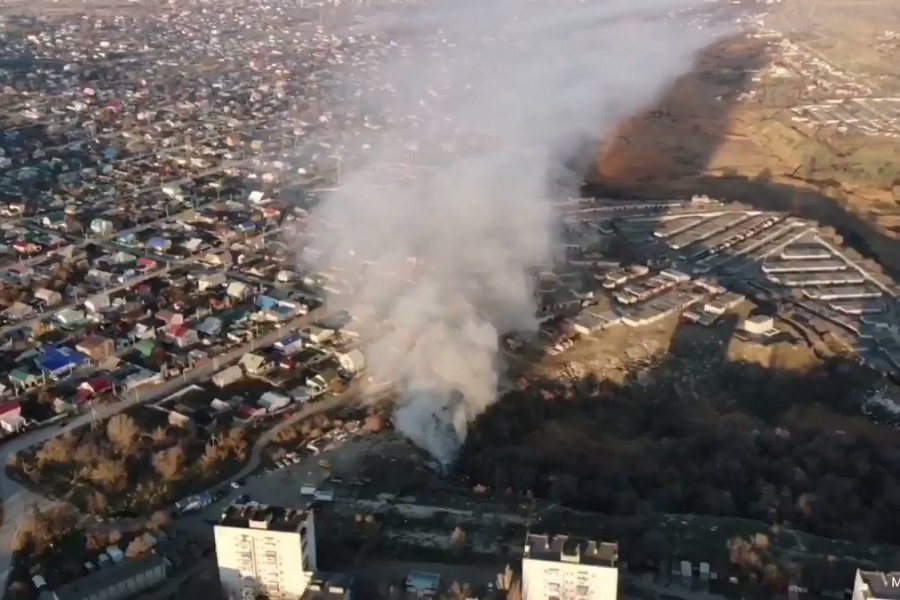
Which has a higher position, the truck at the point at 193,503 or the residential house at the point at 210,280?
the truck at the point at 193,503

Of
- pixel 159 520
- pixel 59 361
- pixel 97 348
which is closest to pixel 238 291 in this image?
pixel 97 348

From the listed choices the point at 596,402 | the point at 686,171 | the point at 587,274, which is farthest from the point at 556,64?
the point at 596,402

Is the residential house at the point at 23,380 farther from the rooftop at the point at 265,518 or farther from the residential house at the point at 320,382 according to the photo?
the rooftop at the point at 265,518

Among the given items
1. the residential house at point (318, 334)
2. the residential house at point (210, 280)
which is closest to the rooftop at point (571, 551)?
the residential house at point (318, 334)

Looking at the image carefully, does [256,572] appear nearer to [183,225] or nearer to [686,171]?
[183,225]

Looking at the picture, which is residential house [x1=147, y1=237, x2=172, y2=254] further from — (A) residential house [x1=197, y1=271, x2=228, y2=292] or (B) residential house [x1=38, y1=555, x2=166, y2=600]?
(B) residential house [x1=38, y1=555, x2=166, y2=600]

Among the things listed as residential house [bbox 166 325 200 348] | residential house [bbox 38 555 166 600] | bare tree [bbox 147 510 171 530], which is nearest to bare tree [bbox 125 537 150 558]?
residential house [bbox 38 555 166 600]

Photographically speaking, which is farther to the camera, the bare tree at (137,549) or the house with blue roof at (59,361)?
the house with blue roof at (59,361)
